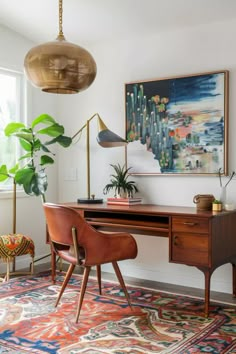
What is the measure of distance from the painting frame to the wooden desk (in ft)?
1.74

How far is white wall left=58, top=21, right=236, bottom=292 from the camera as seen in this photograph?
388 cm

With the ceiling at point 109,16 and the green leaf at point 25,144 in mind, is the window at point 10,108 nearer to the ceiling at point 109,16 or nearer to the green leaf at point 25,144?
the green leaf at point 25,144

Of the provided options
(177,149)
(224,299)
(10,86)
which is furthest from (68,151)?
(224,299)

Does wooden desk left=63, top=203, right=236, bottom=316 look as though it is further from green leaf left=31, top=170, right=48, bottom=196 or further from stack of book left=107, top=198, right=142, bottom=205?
green leaf left=31, top=170, right=48, bottom=196

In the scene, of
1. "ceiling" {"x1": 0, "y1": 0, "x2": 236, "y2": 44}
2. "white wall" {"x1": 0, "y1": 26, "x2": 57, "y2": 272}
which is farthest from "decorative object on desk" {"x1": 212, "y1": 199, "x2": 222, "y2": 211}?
"white wall" {"x1": 0, "y1": 26, "x2": 57, "y2": 272}

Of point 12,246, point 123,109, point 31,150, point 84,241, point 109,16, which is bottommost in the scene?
point 12,246

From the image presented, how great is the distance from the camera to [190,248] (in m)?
3.39

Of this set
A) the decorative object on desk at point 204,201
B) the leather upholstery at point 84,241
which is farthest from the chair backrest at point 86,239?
the decorative object on desk at point 204,201

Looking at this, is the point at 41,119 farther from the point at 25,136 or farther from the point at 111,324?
the point at 111,324

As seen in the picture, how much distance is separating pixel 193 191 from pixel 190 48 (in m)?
1.26

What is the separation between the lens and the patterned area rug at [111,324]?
8.76 feet

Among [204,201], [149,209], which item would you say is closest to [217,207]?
[204,201]

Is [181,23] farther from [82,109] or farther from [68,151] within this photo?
[68,151]

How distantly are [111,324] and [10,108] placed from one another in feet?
8.52
